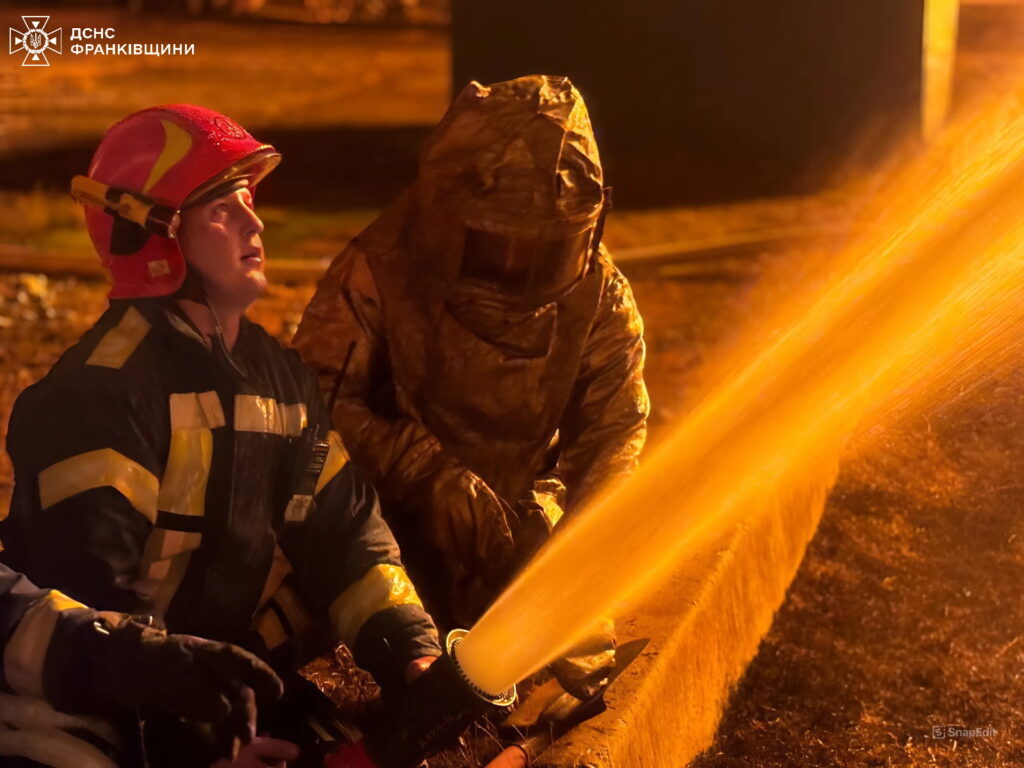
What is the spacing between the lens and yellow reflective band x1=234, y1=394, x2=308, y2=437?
3.53m

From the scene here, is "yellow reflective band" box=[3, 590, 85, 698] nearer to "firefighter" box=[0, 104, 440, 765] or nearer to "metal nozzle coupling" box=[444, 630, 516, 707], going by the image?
"firefighter" box=[0, 104, 440, 765]

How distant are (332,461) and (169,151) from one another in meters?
Result: 0.88

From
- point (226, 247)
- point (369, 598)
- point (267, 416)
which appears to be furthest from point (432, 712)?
point (226, 247)

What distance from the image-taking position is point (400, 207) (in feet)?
15.4

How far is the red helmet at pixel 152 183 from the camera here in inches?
134

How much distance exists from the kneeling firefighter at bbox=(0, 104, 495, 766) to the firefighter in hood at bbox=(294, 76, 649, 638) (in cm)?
73

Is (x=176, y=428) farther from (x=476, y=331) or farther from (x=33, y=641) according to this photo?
(x=476, y=331)

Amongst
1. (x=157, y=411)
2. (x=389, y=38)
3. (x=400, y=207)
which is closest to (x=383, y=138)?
(x=389, y=38)

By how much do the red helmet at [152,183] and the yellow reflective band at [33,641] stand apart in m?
0.73

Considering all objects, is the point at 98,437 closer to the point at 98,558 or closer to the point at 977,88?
the point at 98,558

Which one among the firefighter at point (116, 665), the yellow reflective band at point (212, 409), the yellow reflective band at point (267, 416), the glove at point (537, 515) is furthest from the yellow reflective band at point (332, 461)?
the glove at point (537, 515)

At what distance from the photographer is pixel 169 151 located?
342cm

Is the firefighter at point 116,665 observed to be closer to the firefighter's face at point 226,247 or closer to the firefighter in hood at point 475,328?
the firefighter's face at point 226,247

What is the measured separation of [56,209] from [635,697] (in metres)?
10.2
